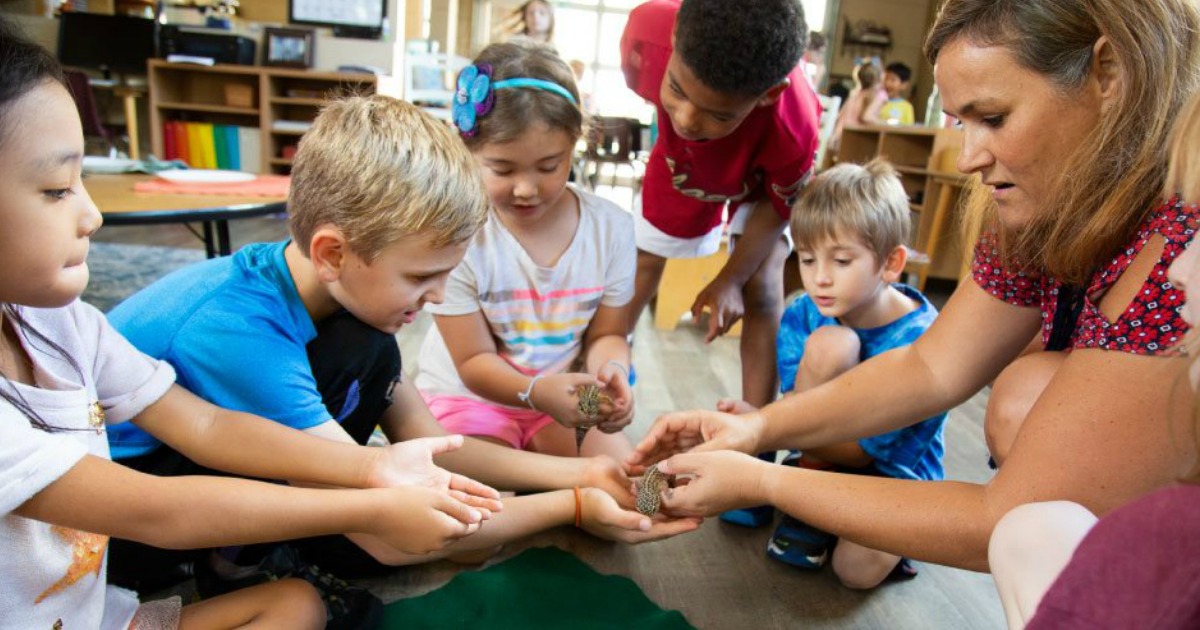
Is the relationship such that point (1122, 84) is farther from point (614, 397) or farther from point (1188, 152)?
point (614, 397)

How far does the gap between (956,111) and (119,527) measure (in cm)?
100

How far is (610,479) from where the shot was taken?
52.1 inches

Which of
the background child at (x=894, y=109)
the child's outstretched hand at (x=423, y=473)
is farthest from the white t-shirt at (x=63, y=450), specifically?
the background child at (x=894, y=109)

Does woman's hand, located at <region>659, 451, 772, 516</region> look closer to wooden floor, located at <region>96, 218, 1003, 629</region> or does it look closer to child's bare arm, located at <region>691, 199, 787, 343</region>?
wooden floor, located at <region>96, 218, 1003, 629</region>

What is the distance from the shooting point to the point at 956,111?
0.93 m

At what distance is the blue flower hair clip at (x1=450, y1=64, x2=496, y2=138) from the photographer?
1324mm

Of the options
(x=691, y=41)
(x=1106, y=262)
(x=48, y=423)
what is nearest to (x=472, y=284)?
(x=691, y=41)

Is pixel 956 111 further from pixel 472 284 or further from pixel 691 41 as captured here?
pixel 472 284

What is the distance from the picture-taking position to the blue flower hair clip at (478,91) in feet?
4.35

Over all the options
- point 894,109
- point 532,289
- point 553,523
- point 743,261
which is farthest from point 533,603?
point 894,109

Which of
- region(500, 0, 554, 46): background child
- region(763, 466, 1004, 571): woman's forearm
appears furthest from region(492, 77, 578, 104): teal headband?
region(500, 0, 554, 46): background child

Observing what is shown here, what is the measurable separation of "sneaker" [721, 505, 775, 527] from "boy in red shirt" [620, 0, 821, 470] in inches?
15.5

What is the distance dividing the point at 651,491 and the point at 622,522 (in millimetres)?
65

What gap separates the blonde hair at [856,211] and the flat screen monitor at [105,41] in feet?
19.1
